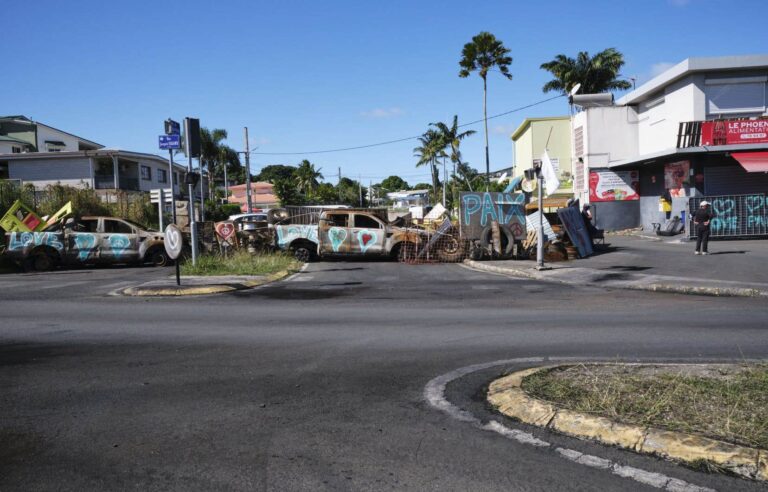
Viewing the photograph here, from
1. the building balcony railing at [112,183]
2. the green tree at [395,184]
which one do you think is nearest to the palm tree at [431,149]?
the building balcony railing at [112,183]

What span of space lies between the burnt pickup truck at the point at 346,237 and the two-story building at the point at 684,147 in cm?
1251

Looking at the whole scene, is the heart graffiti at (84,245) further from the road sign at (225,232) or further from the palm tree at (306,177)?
the palm tree at (306,177)

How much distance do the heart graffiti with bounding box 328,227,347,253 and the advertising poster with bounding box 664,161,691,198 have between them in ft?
53.7

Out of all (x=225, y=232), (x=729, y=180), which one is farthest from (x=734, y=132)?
(x=225, y=232)

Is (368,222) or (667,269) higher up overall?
(368,222)

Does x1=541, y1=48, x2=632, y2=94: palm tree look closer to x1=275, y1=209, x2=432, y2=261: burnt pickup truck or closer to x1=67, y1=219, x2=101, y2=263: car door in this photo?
x1=275, y1=209, x2=432, y2=261: burnt pickup truck

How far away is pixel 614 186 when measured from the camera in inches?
1288

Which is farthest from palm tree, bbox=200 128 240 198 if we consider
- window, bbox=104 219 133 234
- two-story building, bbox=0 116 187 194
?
window, bbox=104 219 133 234

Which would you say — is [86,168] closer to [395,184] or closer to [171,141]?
[171,141]

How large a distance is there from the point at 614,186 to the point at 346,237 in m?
19.2

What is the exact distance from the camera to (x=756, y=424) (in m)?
3.93

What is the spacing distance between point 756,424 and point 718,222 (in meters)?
22.8

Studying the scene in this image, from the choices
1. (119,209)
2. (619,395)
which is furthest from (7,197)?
(619,395)

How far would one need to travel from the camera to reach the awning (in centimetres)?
2377
